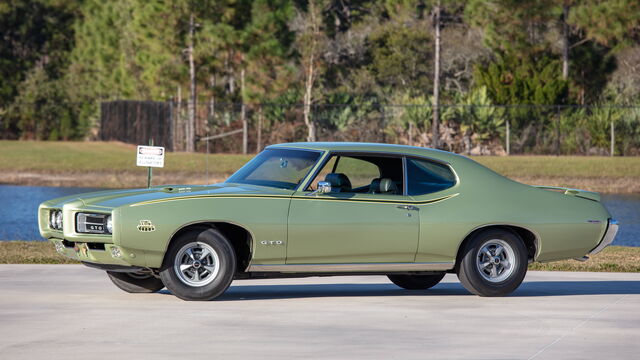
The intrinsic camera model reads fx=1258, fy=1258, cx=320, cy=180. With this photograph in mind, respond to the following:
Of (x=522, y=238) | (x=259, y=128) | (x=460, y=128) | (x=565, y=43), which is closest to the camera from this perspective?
(x=522, y=238)

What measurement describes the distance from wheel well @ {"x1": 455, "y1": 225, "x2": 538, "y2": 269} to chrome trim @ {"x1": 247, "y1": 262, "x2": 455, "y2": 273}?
215mm

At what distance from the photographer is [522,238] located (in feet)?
41.1

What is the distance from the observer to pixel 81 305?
437 inches

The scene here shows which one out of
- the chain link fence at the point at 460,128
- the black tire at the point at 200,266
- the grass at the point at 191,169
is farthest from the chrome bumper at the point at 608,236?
the chain link fence at the point at 460,128

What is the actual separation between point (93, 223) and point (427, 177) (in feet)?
10.8

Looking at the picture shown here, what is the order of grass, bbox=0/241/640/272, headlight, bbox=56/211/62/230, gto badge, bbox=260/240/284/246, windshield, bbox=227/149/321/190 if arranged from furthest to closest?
grass, bbox=0/241/640/272
windshield, bbox=227/149/321/190
headlight, bbox=56/211/62/230
gto badge, bbox=260/240/284/246

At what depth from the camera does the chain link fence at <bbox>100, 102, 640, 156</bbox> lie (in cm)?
4834

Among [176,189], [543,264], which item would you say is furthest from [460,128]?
[176,189]

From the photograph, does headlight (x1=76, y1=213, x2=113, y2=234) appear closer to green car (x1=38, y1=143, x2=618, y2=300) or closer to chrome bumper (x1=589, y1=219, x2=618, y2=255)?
green car (x1=38, y1=143, x2=618, y2=300)

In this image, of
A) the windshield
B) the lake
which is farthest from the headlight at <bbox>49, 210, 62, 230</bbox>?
the lake

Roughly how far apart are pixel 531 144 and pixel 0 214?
26448 mm

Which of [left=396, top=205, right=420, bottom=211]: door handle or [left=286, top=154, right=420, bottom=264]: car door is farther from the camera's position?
[left=396, top=205, right=420, bottom=211]: door handle

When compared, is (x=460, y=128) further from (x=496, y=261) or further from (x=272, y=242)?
(x=272, y=242)

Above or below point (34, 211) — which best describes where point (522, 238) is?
above
